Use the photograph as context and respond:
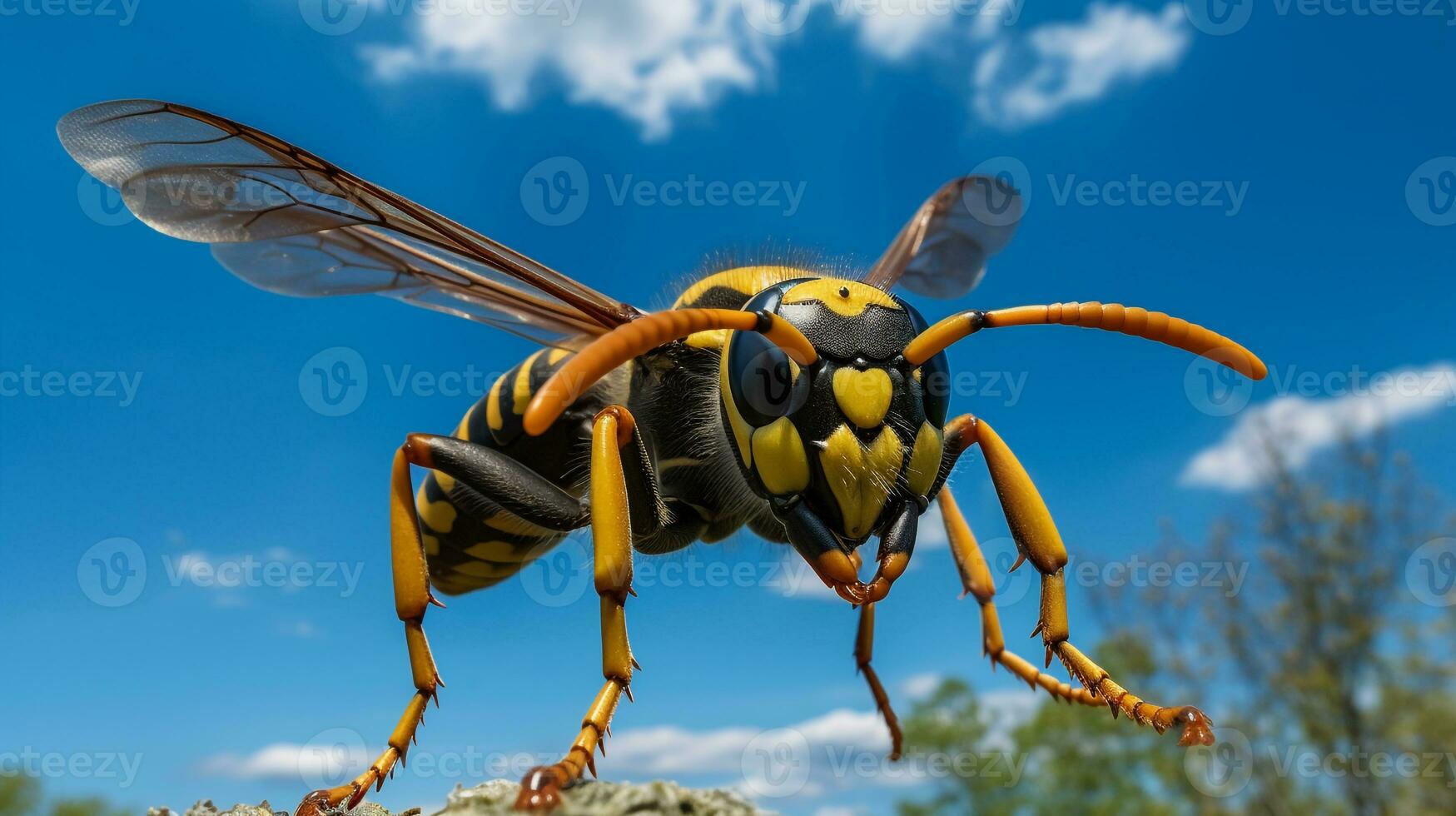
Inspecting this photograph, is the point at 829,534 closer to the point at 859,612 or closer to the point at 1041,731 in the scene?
the point at 859,612

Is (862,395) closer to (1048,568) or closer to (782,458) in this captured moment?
(782,458)

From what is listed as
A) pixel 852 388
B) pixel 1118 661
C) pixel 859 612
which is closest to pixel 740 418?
pixel 852 388

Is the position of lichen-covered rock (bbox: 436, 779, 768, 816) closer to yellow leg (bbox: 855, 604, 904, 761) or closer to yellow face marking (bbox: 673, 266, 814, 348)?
yellow face marking (bbox: 673, 266, 814, 348)

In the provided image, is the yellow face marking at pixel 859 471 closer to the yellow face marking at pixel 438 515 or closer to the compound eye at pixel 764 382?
the compound eye at pixel 764 382

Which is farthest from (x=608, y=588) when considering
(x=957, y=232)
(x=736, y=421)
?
(x=957, y=232)

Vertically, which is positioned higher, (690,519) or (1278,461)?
(1278,461)

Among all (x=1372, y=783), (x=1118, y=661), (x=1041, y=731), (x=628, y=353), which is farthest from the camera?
(x=1041, y=731)

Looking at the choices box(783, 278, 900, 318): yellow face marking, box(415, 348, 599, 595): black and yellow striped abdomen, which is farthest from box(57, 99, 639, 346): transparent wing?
box(783, 278, 900, 318): yellow face marking
